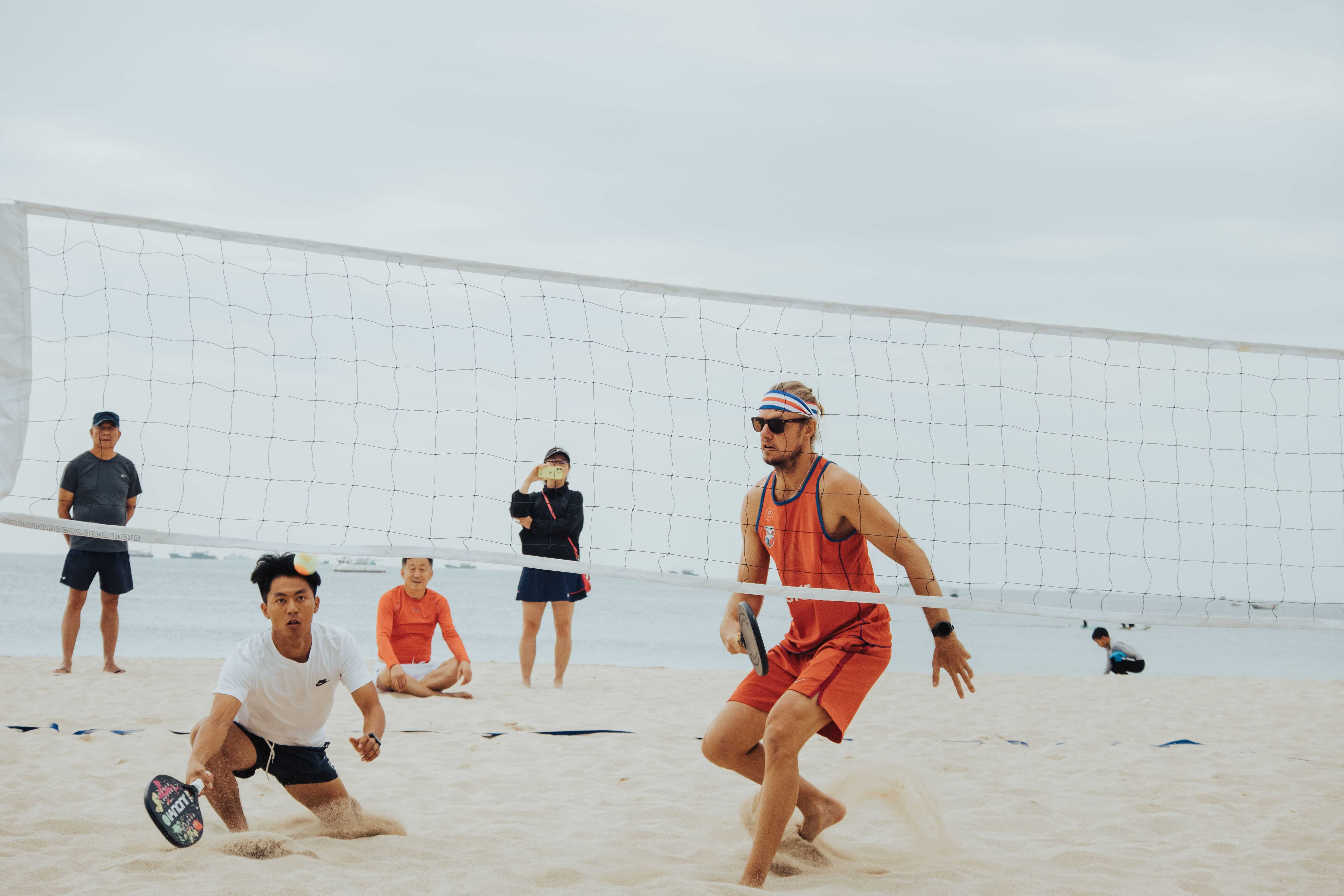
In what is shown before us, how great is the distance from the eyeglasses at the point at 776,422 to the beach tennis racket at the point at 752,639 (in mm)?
555

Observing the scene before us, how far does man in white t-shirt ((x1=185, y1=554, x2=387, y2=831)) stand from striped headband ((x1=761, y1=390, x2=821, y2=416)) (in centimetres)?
150

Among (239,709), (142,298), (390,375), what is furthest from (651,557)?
(142,298)

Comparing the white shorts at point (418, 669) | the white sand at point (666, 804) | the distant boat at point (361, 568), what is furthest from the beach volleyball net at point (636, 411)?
the distant boat at point (361, 568)

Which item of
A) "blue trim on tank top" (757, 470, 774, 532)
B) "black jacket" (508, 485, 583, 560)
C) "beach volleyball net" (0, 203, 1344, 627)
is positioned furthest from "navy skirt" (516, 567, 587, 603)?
"blue trim on tank top" (757, 470, 774, 532)

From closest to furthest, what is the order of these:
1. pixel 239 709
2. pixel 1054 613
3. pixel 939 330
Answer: pixel 239 709
pixel 1054 613
pixel 939 330

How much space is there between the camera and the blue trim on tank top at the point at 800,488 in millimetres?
3084

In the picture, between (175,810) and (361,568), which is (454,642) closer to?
(175,810)

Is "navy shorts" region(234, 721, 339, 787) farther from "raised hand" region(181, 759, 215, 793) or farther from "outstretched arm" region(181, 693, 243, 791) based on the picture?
"raised hand" region(181, 759, 215, 793)

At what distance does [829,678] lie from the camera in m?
2.88

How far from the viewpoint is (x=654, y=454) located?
13.7 ft

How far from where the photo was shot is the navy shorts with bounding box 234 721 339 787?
3227 mm

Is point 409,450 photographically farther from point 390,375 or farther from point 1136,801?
point 1136,801

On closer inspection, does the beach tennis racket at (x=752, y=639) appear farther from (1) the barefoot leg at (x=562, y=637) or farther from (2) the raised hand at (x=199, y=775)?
(1) the barefoot leg at (x=562, y=637)

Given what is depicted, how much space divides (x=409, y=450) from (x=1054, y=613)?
2485mm
